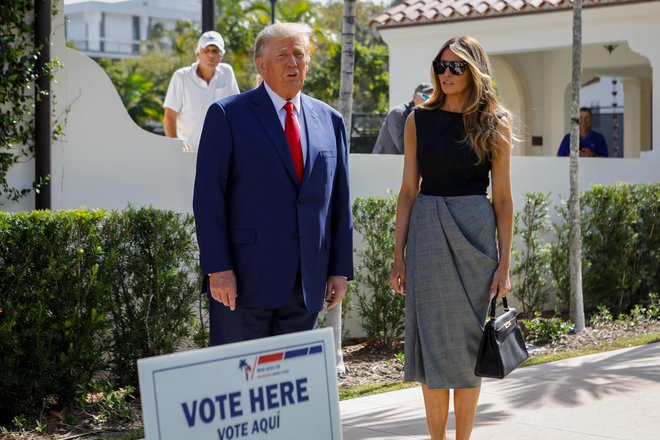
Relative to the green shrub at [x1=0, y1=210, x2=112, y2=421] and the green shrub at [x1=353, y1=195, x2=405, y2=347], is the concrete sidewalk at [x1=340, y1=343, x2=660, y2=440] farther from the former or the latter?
the green shrub at [x1=0, y1=210, x2=112, y2=421]

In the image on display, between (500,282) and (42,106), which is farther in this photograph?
(42,106)

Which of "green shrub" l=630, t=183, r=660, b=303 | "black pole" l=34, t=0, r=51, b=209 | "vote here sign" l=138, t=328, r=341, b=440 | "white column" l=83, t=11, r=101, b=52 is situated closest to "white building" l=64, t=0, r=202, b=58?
"white column" l=83, t=11, r=101, b=52

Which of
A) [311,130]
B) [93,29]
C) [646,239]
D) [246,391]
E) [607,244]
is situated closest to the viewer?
[246,391]

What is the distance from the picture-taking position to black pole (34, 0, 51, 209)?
7.37 meters

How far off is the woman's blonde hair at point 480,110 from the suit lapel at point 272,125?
0.95 meters

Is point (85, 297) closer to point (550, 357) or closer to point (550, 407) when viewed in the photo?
point (550, 407)

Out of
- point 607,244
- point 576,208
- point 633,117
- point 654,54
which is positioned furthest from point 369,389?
point 633,117

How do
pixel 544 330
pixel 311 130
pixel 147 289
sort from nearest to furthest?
pixel 311 130
pixel 147 289
pixel 544 330

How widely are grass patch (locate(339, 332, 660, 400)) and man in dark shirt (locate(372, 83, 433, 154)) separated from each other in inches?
96.2

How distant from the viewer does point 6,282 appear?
604 cm

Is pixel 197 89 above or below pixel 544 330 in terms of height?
above

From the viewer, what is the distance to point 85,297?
6297mm

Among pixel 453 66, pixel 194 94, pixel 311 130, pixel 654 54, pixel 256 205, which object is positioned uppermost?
pixel 654 54

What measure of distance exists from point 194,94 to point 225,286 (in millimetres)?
5044
